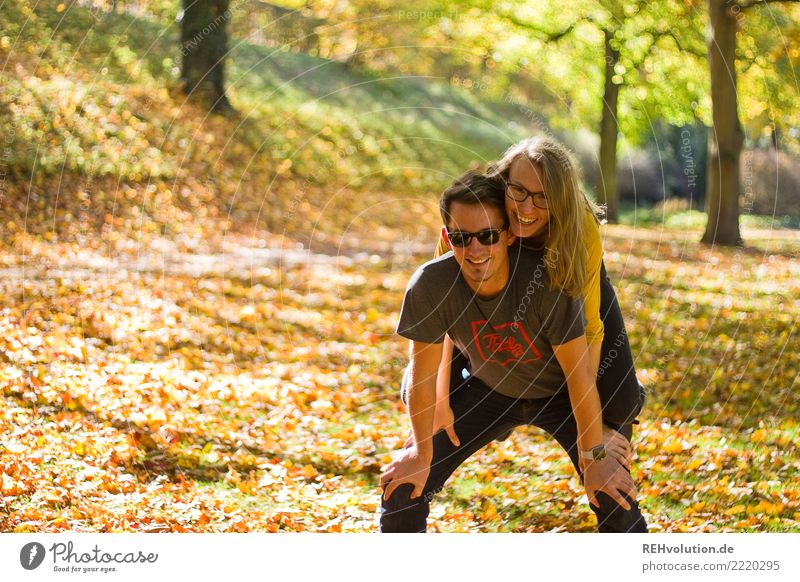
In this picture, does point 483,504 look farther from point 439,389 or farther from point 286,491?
point 439,389

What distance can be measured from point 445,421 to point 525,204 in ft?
3.92

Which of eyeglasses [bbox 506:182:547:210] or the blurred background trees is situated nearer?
eyeglasses [bbox 506:182:547:210]

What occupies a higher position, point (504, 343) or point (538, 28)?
point (538, 28)

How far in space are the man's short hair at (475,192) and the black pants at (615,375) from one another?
2.42ft

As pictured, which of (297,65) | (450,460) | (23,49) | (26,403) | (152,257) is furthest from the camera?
(297,65)

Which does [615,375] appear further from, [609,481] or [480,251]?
[480,251]

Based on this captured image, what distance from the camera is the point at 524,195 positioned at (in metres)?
4.45

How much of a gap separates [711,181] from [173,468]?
33.7 feet

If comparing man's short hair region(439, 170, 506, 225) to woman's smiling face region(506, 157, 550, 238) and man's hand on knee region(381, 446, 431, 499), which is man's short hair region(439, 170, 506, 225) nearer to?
woman's smiling face region(506, 157, 550, 238)

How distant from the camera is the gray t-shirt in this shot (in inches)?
168

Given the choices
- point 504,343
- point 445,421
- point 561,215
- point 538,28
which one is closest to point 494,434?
point 445,421

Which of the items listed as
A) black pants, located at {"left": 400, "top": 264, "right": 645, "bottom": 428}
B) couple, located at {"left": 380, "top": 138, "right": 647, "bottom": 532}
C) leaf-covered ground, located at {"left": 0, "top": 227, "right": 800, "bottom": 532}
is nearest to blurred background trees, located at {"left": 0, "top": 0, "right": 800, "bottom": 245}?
leaf-covered ground, located at {"left": 0, "top": 227, "right": 800, "bottom": 532}

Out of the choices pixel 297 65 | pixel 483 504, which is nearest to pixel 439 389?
pixel 483 504

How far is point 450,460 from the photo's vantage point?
4605 mm
